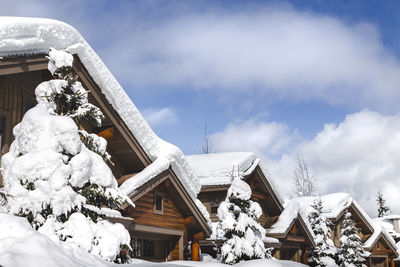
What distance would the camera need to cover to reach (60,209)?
798 cm

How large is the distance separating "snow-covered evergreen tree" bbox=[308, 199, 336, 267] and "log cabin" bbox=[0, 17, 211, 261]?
13.8 meters

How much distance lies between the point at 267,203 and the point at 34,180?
1842 cm

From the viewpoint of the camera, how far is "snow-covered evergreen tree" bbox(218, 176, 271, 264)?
16672 mm

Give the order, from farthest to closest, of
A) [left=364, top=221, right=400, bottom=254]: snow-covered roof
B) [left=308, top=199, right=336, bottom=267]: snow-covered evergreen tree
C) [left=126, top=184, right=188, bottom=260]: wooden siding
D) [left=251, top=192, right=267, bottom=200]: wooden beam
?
[left=364, top=221, right=400, bottom=254]: snow-covered roof < [left=308, top=199, right=336, bottom=267]: snow-covered evergreen tree < [left=251, top=192, right=267, bottom=200]: wooden beam < [left=126, top=184, right=188, bottom=260]: wooden siding

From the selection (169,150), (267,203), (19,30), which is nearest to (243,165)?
(267,203)

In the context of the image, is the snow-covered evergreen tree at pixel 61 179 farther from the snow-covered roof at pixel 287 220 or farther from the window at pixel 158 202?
the snow-covered roof at pixel 287 220

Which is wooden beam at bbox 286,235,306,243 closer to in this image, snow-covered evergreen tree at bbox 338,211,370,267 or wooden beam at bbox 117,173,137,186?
snow-covered evergreen tree at bbox 338,211,370,267

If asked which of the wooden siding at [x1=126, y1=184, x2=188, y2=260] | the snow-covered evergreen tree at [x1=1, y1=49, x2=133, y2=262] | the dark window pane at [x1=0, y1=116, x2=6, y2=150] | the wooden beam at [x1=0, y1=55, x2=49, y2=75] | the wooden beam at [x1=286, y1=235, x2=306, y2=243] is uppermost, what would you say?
the wooden beam at [x1=0, y1=55, x2=49, y2=75]

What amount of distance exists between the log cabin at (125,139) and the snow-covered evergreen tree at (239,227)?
0.81m

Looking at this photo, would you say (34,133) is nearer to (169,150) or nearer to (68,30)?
(68,30)

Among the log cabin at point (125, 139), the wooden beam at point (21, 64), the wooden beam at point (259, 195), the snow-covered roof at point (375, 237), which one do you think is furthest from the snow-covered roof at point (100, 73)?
the snow-covered roof at point (375, 237)

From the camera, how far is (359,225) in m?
37.7

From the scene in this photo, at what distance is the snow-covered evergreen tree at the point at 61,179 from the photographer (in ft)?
26.0

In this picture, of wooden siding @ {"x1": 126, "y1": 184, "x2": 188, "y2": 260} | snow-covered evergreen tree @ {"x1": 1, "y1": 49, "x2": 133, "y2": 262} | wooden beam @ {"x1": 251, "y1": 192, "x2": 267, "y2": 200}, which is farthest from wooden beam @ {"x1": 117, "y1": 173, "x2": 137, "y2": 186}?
wooden beam @ {"x1": 251, "y1": 192, "x2": 267, "y2": 200}
